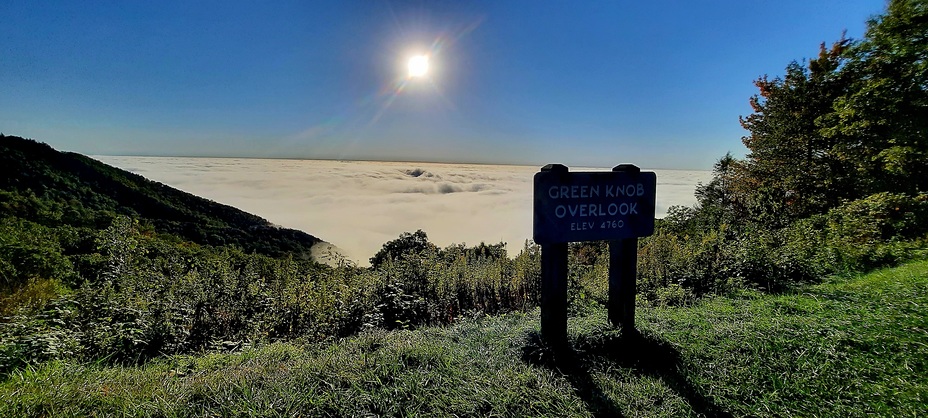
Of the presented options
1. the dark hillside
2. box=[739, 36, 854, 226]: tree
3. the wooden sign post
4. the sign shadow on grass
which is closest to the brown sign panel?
the wooden sign post

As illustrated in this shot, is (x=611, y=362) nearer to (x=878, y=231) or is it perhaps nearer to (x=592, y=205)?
(x=592, y=205)

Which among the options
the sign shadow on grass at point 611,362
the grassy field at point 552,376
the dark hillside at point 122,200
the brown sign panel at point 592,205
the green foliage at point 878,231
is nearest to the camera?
the grassy field at point 552,376

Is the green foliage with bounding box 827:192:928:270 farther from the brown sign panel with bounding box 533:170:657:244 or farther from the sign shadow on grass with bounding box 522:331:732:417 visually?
the sign shadow on grass with bounding box 522:331:732:417

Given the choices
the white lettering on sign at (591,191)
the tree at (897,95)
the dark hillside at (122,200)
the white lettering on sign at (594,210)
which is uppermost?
the tree at (897,95)

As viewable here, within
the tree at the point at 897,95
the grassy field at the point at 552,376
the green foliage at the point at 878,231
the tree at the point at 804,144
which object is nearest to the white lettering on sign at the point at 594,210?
the grassy field at the point at 552,376

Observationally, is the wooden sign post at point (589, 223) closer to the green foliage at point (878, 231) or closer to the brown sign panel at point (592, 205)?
the brown sign panel at point (592, 205)

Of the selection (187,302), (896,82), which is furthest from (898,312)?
(896,82)

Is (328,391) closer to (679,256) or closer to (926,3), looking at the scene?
(679,256)
